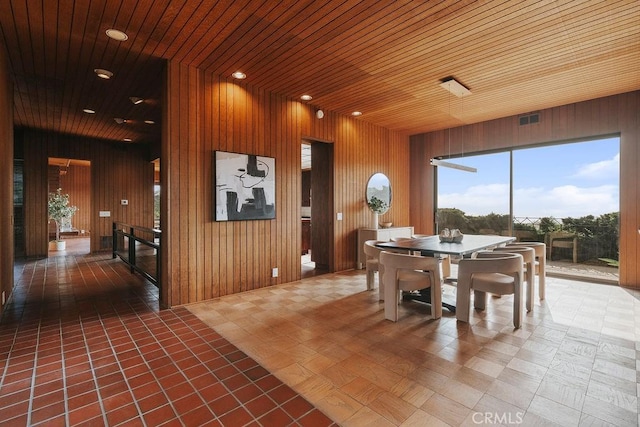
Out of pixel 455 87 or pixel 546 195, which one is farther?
pixel 546 195

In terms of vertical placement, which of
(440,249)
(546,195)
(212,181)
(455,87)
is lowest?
(440,249)

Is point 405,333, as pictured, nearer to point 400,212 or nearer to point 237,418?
point 237,418

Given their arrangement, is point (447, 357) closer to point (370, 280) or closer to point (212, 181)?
point (370, 280)

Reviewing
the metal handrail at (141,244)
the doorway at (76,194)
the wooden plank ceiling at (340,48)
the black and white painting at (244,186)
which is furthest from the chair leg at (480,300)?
the doorway at (76,194)

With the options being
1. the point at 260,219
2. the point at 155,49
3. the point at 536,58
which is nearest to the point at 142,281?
the point at 260,219

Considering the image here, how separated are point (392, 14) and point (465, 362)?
10.4 feet

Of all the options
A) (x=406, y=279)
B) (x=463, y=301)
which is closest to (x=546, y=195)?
(x=463, y=301)

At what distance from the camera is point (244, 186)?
4.42 meters

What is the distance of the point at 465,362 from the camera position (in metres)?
2.44

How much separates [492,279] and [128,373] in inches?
Result: 140

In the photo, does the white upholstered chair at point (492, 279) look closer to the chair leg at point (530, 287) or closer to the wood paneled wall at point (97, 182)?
the chair leg at point (530, 287)

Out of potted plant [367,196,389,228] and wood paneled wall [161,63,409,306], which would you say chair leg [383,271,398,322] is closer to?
wood paneled wall [161,63,409,306]

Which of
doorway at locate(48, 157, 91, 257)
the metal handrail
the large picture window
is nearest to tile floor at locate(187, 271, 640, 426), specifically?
the metal handrail

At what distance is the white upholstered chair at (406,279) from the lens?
3266 mm
